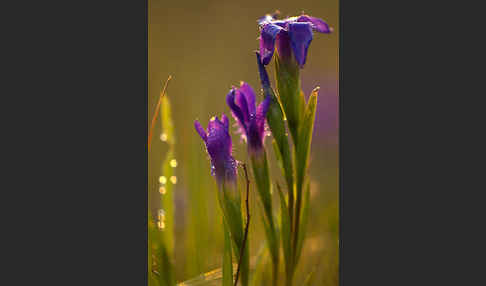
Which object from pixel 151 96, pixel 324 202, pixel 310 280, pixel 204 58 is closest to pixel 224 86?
pixel 204 58

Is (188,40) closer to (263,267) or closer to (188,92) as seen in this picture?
(188,92)

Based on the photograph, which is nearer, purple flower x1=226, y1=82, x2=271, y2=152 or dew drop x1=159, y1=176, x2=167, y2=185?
purple flower x1=226, y1=82, x2=271, y2=152

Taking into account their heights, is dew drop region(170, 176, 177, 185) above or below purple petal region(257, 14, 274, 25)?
below

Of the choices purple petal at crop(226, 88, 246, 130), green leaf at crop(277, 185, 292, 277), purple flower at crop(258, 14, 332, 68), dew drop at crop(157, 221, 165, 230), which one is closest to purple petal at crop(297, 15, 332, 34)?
purple flower at crop(258, 14, 332, 68)

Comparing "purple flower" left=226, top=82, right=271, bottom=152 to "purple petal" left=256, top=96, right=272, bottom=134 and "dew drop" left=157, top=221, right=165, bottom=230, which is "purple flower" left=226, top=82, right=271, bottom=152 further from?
"dew drop" left=157, top=221, right=165, bottom=230

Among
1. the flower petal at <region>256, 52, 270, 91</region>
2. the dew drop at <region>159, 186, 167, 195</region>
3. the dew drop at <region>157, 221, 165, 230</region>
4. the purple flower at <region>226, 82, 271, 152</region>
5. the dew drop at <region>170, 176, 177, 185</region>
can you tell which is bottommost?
the dew drop at <region>157, 221, 165, 230</region>

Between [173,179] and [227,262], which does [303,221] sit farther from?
[173,179]

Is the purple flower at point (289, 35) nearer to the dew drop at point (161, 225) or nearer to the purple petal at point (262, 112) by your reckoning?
the purple petal at point (262, 112)

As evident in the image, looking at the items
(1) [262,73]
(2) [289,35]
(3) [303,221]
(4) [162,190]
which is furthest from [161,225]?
(2) [289,35]
